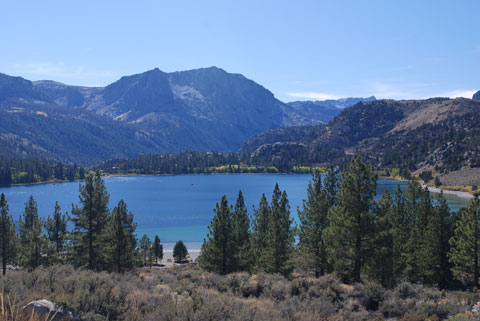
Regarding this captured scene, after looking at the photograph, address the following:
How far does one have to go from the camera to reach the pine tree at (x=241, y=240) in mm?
34531

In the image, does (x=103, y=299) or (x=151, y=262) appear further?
(x=151, y=262)

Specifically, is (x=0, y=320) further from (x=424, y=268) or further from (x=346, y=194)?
(x=424, y=268)

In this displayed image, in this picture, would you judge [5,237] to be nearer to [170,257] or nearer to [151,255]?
[151,255]

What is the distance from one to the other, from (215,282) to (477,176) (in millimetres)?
184289

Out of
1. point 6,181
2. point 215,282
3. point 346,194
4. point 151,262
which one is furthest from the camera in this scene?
point 6,181

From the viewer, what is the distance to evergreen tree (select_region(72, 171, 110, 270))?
3522 cm

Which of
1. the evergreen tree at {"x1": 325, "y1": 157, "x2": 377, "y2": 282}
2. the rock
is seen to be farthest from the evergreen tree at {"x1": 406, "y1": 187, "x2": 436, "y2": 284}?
the rock

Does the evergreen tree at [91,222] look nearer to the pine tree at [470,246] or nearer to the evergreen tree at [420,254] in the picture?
the evergreen tree at [420,254]

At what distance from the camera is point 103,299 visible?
10.8 meters

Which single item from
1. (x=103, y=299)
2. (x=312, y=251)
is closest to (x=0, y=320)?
(x=103, y=299)

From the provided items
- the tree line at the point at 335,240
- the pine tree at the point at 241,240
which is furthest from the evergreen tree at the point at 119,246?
the pine tree at the point at 241,240

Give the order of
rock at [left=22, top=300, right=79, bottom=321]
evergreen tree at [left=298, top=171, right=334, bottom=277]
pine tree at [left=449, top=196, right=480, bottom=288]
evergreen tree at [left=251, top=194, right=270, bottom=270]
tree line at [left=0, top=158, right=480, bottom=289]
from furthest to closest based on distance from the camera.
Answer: evergreen tree at [left=251, top=194, right=270, bottom=270], pine tree at [left=449, top=196, right=480, bottom=288], evergreen tree at [left=298, top=171, right=334, bottom=277], tree line at [left=0, top=158, right=480, bottom=289], rock at [left=22, top=300, right=79, bottom=321]

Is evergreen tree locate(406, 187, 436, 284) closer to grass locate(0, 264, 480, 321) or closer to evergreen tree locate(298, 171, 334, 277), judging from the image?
evergreen tree locate(298, 171, 334, 277)

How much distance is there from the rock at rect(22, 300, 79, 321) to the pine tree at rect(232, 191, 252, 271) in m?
25.8
